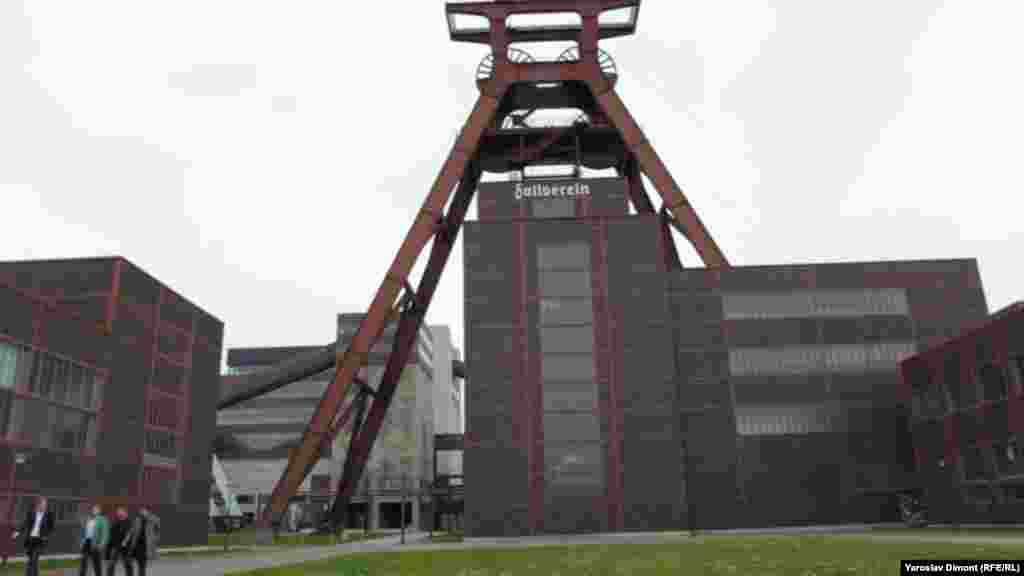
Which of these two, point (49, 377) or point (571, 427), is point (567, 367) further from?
point (49, 377)

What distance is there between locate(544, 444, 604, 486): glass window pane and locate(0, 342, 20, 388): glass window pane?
23.0 m

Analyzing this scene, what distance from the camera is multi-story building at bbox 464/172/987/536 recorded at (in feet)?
128

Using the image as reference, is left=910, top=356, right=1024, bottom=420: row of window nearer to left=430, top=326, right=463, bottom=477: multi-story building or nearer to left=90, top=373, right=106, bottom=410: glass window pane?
left=90, top=373, right=106, bottom=410: glass window pane

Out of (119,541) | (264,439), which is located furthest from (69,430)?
(264,439)

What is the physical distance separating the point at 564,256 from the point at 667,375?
26.9 feet

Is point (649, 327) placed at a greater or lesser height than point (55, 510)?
greater

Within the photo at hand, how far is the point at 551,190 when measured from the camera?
4481cm

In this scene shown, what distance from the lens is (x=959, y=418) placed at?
35.9 meters

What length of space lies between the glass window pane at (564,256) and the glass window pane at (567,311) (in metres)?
1.86

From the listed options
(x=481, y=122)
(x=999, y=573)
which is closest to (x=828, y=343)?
(x=481, y=122)

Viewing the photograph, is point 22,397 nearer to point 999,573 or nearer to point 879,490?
point 999,573

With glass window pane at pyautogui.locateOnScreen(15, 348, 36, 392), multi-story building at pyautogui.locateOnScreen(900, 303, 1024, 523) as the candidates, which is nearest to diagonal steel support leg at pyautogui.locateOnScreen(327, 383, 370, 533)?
glass window pane at pyautogui.locateOnScreen(15, 348, 36, 392)

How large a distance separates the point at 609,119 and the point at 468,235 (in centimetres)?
1210

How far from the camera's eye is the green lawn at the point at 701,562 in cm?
1505
